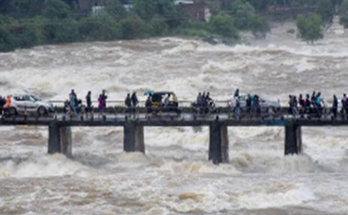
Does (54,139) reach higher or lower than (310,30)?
lower

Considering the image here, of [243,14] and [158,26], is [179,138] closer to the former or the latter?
[158,26]

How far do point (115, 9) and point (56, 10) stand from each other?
813cm

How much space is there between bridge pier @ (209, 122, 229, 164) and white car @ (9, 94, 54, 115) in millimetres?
7113

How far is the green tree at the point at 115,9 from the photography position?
417 feet

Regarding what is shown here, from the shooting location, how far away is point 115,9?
12988cm

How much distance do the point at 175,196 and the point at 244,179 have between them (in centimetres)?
375

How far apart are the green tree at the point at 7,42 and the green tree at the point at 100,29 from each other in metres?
10.8

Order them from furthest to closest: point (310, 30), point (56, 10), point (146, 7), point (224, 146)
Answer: point (146, 7), point (56, 10), point (310, 30), point (224, 146)

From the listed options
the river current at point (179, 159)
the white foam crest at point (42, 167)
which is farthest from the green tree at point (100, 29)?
the white foam crest at point (42, 167)

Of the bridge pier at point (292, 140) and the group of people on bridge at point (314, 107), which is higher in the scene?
the group of people on bridge at point (314, 107)

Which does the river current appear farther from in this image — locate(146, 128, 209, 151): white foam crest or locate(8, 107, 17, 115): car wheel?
locate(8, 107, 17, 115): car wheel

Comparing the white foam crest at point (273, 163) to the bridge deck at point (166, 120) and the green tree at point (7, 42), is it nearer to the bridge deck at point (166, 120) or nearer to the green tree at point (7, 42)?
the bridge deck at point (166, 120)

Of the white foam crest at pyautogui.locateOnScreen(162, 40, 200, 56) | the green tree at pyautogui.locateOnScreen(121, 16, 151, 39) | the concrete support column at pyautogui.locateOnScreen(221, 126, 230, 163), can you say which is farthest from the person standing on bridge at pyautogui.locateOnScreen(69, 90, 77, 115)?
the green tree at pyautogui.locateOnScreen(121, 16, 151, 39)

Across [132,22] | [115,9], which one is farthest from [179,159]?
[115,9]
